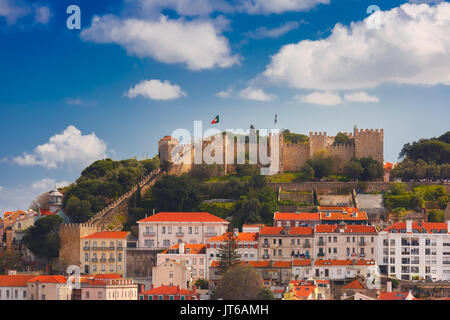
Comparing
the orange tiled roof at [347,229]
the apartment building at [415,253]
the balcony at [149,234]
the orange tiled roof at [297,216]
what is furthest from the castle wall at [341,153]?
the balcony at [149,234]

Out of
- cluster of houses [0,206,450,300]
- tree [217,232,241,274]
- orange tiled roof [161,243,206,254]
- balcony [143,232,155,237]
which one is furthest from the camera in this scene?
balcony [143,232,155,237]

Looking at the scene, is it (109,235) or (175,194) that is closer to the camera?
(109,235)

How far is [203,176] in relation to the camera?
309 ft

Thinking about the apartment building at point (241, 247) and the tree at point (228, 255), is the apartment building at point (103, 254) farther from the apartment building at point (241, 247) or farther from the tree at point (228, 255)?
the tree at point (228, 255)

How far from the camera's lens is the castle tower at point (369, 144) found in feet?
315

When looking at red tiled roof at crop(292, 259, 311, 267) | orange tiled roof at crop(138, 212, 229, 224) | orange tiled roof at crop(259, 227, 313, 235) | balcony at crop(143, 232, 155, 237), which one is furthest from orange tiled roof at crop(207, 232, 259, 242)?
balcony at crop(143, 232, 155, 237)

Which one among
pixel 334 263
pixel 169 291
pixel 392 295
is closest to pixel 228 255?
pixel 169 291

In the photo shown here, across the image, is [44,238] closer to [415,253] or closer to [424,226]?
[415,253]

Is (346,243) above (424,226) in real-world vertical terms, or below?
below

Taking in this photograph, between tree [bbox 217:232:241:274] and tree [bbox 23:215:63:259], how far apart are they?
45.9ft

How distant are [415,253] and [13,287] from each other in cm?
2760

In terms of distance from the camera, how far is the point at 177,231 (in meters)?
77.7

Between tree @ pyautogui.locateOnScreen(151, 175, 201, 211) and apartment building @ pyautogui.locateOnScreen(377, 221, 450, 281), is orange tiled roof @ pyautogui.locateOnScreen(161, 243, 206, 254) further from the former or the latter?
apartment building @ pyautogui.locateOnScreen(377, 221, 450, 281)

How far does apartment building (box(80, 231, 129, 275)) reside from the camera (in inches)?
3004
